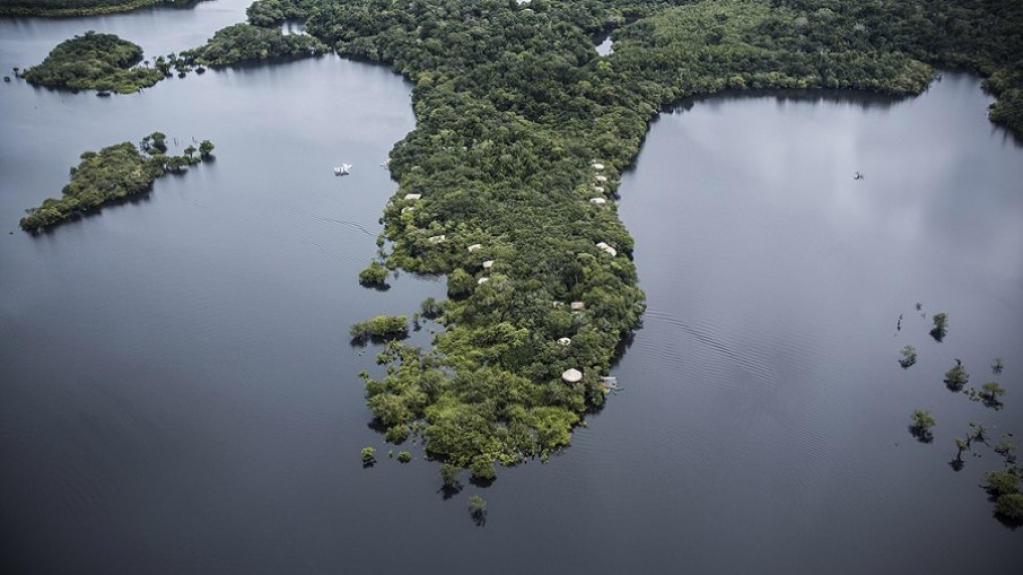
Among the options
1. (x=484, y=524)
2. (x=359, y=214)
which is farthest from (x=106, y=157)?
(x=484, y=524)

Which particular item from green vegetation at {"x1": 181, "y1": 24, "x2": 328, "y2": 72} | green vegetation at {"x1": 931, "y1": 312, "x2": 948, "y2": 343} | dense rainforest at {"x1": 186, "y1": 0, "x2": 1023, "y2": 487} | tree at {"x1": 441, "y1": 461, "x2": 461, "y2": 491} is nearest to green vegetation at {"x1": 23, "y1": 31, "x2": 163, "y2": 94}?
green vegetation at {"x1": 181, "y1": 24, "x2": 328, "y2": 72}

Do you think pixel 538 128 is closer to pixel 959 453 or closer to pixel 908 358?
pixel 908 358

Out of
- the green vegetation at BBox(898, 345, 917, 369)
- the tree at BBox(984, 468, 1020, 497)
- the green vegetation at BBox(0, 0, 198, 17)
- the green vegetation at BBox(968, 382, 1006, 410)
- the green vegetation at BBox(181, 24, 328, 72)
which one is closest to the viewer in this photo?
the tree at BBox(984, 468, 1020, 497)

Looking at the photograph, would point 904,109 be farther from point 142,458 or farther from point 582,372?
point 142,458

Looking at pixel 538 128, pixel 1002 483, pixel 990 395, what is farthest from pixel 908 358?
pixel 538 128

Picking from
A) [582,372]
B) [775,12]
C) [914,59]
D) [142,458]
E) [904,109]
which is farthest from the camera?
[775,12]

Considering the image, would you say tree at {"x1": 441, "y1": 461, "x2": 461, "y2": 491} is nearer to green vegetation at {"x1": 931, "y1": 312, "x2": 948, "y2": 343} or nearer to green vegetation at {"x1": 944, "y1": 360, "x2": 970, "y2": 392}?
green vegetation at {"x1": 944, "y1": 360, "x2": 970, "y2": 392}
